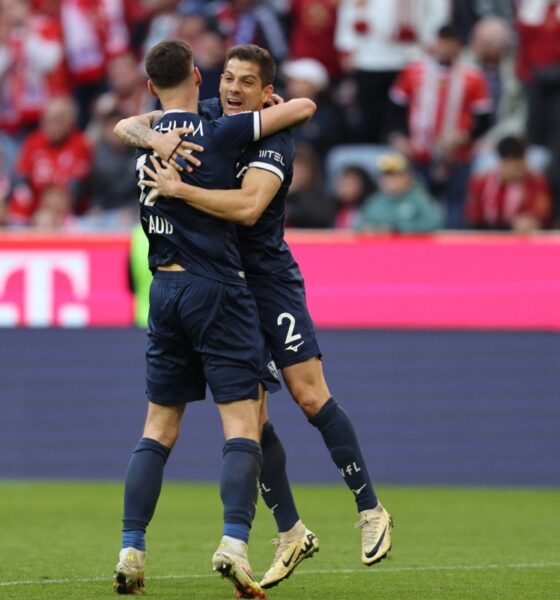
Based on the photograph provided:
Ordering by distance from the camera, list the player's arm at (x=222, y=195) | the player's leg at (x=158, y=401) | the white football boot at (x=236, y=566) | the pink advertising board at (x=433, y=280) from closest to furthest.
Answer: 1. the white football boot at (x=236, y=566)
2. the player's arm at (x=222, y=195)
3. the player's leg at (x=158, y=401)
4. the pink advertising board at (x=433, y=280)

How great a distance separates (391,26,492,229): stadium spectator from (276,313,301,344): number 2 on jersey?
6.99 m

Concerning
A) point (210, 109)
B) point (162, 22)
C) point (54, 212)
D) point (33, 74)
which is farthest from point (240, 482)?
point (33, 74)

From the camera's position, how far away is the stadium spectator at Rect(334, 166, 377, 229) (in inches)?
516

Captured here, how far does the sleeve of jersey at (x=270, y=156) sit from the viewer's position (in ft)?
19.9

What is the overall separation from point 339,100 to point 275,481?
825 cm

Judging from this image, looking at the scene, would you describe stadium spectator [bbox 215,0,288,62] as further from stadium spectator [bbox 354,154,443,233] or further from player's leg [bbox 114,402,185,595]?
player's leg [bbox 114,402,185,595]

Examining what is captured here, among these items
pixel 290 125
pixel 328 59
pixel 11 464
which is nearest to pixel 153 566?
pixel 290 125

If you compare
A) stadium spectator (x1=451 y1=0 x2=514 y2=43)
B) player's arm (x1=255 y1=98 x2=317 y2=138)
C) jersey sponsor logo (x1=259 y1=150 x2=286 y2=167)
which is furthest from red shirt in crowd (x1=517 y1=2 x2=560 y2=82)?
jersey sponsor logo (x1=259 y1=150 x2=286 y2=167)

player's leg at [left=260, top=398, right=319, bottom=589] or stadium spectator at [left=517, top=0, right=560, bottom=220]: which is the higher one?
stadium spectator at [left=517, top=0, right=560, bottom=220]

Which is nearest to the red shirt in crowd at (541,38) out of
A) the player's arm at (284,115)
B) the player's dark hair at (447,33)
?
the player's dark hair at (447,33)

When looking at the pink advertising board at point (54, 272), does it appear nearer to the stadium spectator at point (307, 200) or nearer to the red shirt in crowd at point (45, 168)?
the stadium spectator at point (307, 200)

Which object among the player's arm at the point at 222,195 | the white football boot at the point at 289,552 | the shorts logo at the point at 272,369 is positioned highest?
the player's arm at the point at 222,195

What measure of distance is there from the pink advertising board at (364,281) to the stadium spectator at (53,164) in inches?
79.3

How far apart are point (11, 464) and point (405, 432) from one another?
305 cm
